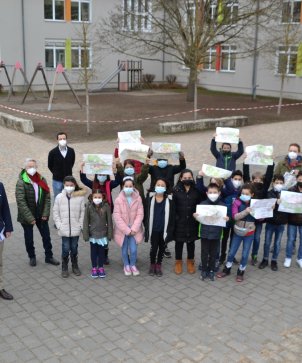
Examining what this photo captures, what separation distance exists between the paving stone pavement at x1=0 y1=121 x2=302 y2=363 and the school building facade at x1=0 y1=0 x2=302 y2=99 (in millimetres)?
24682

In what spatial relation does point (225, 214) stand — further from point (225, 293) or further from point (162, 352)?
point (162, 352)

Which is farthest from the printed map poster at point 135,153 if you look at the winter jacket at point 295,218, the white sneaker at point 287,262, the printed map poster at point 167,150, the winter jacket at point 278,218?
the white sneaker at point 287,262

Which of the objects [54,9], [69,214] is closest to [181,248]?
[69,214]

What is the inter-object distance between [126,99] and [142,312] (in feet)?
83.2

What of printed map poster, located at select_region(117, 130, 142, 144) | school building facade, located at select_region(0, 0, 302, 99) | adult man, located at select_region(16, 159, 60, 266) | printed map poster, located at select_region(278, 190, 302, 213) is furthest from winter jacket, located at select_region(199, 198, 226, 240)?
school building facade, located at select_region(0, 0, 302, 99)

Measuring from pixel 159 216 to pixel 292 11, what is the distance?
2767 centimetres

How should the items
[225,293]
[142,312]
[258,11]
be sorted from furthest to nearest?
[258,11] → [225,293] → [142,312]

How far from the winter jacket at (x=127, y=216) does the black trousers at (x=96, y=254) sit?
0.93 ft

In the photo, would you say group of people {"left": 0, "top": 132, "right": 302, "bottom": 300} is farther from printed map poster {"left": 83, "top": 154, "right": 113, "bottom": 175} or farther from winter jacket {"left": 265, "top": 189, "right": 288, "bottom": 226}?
printed map poster {"left": 83, "top": 154, "right": 113, "bottom": 175}

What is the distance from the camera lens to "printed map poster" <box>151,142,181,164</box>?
742 centimetres

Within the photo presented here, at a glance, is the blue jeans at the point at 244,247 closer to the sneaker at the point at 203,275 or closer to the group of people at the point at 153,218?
the group of people at the point at 153,218

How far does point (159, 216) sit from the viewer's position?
646cm

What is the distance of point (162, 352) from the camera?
188 inches

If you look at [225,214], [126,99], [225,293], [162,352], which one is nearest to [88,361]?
[162,352]
